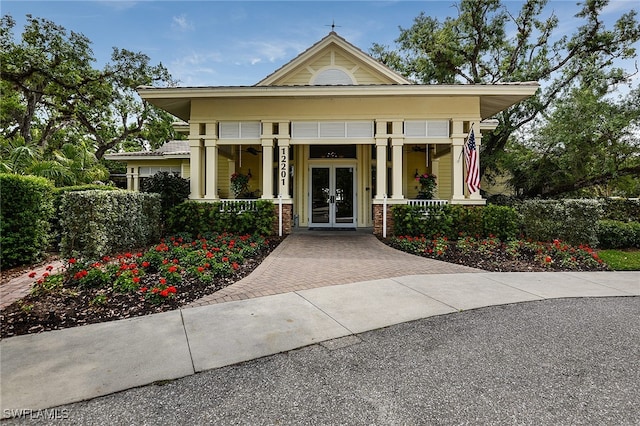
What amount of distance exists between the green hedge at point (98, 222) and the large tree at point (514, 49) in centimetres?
1398

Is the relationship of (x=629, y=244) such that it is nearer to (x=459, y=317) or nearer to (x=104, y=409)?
(x=459, y=317)

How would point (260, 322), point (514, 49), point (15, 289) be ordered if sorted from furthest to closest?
point (514, 49)
point (15, 289)
point (260, 322)

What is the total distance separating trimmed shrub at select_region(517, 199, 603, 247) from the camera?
27.6ft

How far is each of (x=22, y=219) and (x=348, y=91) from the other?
27.9 ft

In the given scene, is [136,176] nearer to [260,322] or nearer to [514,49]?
[260,322]

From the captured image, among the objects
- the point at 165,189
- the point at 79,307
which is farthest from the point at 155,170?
the point at 79,307

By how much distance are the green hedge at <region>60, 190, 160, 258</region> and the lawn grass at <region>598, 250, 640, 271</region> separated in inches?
412

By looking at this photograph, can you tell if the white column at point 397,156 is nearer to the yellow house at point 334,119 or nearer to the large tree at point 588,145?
the yellow house at point 334,119

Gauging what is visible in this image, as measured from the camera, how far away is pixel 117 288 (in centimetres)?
457

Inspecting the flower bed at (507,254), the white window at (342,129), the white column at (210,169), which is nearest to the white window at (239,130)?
the white column at (210,169)

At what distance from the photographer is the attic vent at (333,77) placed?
1217 centimetres

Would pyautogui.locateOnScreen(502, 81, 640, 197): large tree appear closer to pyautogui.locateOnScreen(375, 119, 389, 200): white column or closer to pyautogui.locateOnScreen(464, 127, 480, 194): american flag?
pyautogui.locateOnScreen(464, 127, 480, 194): american flag

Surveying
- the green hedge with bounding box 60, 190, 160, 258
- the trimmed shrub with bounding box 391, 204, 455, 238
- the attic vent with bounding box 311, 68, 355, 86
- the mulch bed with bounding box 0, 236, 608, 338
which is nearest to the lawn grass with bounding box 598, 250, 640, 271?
the trimmed shrub with bounding box 391, 204, 455, 238

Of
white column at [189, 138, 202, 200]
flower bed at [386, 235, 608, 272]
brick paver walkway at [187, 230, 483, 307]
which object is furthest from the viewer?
white column at [189, 138, 202, 200]
